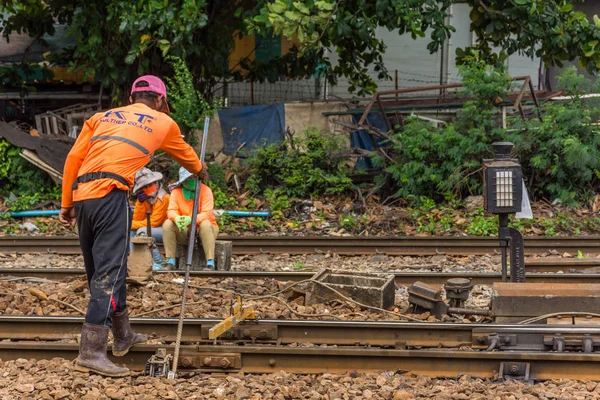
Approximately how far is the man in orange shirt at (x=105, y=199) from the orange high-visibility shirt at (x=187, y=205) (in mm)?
3510

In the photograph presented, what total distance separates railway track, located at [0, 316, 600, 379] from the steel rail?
2.21 metres

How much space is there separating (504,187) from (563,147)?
23.5 ft

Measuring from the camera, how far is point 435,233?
42.7ft

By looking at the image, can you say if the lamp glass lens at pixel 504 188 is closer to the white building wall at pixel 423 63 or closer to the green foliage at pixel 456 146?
the green foliage at pixel 456 146

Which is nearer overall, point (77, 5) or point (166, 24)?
point (166, 24)

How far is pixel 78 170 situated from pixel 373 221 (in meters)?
7.98

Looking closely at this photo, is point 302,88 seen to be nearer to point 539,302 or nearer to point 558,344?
point 539,302

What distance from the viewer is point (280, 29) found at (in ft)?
37.5

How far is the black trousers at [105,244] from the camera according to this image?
595cm

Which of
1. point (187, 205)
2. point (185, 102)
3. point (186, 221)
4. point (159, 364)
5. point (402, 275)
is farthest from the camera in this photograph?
point (185, 102)

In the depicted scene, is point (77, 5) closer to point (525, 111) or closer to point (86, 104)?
point (86, 104)

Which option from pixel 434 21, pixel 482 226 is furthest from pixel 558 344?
pixel 434 21

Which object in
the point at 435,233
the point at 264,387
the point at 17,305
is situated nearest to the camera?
the point at 264,387

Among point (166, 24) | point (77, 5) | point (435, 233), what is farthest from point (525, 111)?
point (77, 5)
